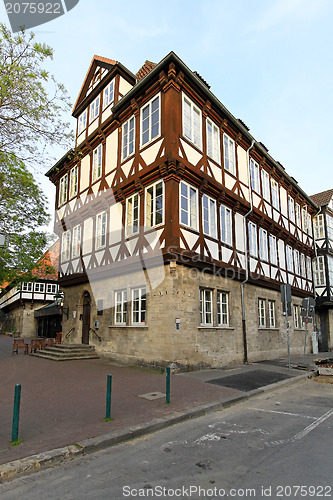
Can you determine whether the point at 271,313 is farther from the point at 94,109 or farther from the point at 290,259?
the point at 94,109

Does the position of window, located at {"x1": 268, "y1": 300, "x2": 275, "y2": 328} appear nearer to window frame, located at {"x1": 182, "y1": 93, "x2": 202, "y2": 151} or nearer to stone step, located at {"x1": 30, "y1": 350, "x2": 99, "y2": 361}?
stone step, located at {"x1": 30, "y1": 350, "x2": 99, "y2": 361}

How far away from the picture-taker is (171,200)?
11062 millimetres

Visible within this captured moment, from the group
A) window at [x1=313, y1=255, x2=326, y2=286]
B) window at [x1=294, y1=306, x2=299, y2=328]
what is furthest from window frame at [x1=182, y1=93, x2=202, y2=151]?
window at [x1=313, y1=255, x2=326, y2=286]

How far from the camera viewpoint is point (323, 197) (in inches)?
1122

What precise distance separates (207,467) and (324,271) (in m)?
24.7

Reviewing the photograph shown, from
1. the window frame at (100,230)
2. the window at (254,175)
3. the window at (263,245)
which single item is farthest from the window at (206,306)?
the window at (254,175)

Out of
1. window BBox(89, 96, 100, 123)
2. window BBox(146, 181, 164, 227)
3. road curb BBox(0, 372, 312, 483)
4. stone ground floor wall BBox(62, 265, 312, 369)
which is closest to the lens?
road curb BBox(0, 372, 312, 483)

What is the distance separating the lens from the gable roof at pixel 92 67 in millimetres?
16842

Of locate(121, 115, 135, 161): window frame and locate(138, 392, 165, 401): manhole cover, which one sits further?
locate(121, 115, 135, 161): window frame

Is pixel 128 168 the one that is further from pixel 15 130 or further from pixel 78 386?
pixel 78 386

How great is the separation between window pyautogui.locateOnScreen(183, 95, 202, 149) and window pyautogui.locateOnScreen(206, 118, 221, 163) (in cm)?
72

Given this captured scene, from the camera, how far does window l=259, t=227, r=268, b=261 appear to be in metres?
17.0

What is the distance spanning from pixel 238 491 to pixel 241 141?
15.3 m

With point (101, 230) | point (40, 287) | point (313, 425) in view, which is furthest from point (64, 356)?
point (40, 287)
